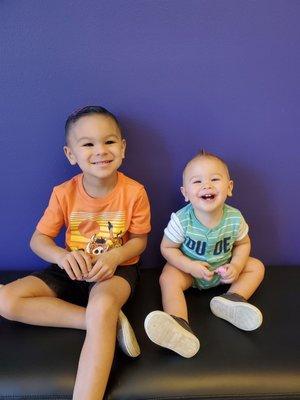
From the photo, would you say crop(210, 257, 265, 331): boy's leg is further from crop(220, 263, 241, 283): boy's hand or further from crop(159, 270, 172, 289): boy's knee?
crop(159, 270, 172, 289): boy's knee

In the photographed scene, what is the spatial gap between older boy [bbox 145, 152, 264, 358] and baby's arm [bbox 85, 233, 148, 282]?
9 cm


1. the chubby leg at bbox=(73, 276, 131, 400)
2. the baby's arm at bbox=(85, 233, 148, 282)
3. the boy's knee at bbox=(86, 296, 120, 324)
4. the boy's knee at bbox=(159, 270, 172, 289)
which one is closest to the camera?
the chubby leg at bbox=(73, 276, 131, 400)

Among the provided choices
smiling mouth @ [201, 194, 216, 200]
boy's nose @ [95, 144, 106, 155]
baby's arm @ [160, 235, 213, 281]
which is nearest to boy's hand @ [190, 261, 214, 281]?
baby's arm @ [160, 235, 213, 281]

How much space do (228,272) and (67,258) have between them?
1.60ft

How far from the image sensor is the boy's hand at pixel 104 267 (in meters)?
1.08

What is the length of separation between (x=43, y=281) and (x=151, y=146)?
55 cm

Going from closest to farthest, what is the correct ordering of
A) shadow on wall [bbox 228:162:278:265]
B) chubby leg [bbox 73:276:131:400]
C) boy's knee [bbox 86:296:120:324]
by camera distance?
chubby leg [bbox 73:276:131:400] < boy's knee [bbox 86:296:120:324] < shadow on wall [bbox 228:162:278:265]

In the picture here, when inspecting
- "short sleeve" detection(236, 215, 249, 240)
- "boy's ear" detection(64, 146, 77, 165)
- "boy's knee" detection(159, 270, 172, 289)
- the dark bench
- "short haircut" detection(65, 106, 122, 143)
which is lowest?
the dark bench

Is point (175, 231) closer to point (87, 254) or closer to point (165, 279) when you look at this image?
point (165, 279)

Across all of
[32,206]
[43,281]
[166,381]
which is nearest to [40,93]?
[32,206]

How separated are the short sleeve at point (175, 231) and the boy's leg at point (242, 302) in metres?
0.22

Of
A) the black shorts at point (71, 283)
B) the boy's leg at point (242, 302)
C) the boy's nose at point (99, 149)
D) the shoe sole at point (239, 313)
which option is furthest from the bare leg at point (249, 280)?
the boy's nose at point (99, 149)

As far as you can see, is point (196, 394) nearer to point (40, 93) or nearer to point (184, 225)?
point (184, 225)

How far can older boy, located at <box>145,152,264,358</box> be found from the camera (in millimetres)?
1146
